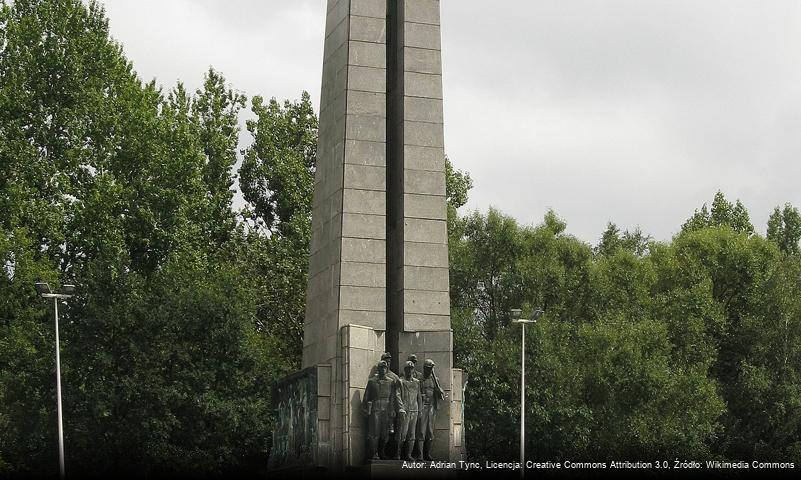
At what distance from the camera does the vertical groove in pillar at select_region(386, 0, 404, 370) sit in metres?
29.0

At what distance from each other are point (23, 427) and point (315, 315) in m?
17.4

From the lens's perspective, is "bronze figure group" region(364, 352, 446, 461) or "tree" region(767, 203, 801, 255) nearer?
"bronze figure group" region(364, 352, 446, 461)

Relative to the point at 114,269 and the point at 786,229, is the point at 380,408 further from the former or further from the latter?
the point at 786,229

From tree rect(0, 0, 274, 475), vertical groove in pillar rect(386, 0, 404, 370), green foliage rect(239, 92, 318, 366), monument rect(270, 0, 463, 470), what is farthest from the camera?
green foliage rect(239, 92, 318, 366)

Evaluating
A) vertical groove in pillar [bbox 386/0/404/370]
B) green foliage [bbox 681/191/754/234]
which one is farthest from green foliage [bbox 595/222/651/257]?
vertical groove in pillar [bbox 386/0/404/370]

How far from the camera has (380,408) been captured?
2742 cm

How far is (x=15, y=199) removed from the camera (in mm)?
46594

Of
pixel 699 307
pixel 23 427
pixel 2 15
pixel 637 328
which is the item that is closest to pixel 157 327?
pixel 23 427

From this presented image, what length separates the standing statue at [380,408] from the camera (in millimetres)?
27328

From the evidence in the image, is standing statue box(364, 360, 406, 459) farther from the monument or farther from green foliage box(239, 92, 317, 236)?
green foliage box(239, 92, 317, 236)

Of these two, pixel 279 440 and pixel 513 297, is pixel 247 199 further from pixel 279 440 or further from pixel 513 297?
pixel 279 440

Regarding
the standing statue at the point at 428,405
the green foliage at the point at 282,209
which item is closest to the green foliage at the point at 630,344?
the green foliage at the point at 282,209

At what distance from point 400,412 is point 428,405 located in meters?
0.75

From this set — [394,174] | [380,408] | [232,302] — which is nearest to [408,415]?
[380,408]
